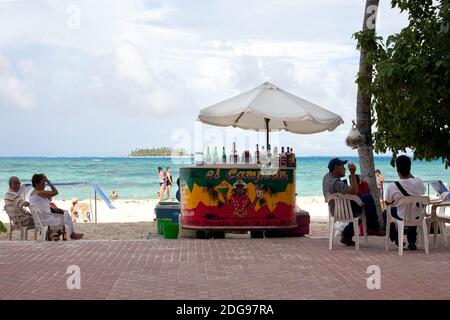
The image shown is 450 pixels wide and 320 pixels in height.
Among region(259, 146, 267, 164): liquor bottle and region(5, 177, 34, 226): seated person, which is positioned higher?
region(259, 146, 267, 164): liquor bottle

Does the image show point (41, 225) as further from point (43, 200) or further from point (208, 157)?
point (208, 157)

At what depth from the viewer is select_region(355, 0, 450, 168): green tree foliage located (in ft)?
35.9

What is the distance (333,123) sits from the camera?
532 inches

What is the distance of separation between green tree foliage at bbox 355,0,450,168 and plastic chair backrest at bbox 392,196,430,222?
158cm

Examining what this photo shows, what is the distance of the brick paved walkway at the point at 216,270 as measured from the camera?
7512 mm

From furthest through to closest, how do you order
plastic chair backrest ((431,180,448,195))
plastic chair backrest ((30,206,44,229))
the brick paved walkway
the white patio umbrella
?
plastic chair backrest ((431,180,448,195)) → the white patio umbrella → plastic chair backrest ((30,206,44,229)) → the brick paved walkway

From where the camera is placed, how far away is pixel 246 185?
1305 cm

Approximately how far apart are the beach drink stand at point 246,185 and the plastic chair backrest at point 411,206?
2.96 m

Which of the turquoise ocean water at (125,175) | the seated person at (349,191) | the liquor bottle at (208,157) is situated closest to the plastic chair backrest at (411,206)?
the seated person at (349,191)

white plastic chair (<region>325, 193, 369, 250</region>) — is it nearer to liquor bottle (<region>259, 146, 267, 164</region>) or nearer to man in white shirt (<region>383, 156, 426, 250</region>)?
man in white shirt (<region>383, 156, 426, 250</region>)

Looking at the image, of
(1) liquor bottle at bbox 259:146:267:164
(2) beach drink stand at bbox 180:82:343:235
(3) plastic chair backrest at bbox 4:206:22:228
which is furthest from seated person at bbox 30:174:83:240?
(1) liquor bottle at bbox 259:146:267:164

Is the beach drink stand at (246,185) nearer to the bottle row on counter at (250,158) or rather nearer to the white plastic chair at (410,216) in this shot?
the bottle row on counter at (250,158)
